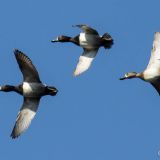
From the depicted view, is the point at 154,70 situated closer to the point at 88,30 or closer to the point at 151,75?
the point at 151,75

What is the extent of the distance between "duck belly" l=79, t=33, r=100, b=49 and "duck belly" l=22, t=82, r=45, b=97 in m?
3.09

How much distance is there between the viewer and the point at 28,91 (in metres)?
28.8

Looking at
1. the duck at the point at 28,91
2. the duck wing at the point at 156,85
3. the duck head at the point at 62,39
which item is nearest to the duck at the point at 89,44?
the duck head at the point at 62,39

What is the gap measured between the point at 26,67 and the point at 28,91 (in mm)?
957

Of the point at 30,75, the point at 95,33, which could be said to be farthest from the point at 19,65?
the point at 95,33

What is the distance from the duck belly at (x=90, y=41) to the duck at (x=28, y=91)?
9.63 feet

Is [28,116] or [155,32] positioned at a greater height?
[155,32]

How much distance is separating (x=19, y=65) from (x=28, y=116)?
1.66m

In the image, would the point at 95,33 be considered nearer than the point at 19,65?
No

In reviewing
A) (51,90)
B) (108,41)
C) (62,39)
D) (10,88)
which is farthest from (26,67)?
(62,39)

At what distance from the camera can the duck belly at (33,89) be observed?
28.6 metres

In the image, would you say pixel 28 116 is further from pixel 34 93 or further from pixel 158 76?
pixel 158 76

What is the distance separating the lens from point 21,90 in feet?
94.5

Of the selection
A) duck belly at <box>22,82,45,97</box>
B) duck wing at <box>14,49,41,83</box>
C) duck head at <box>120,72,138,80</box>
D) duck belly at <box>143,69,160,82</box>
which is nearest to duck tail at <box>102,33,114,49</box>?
duck head at <box>120,72,138,80</box>
